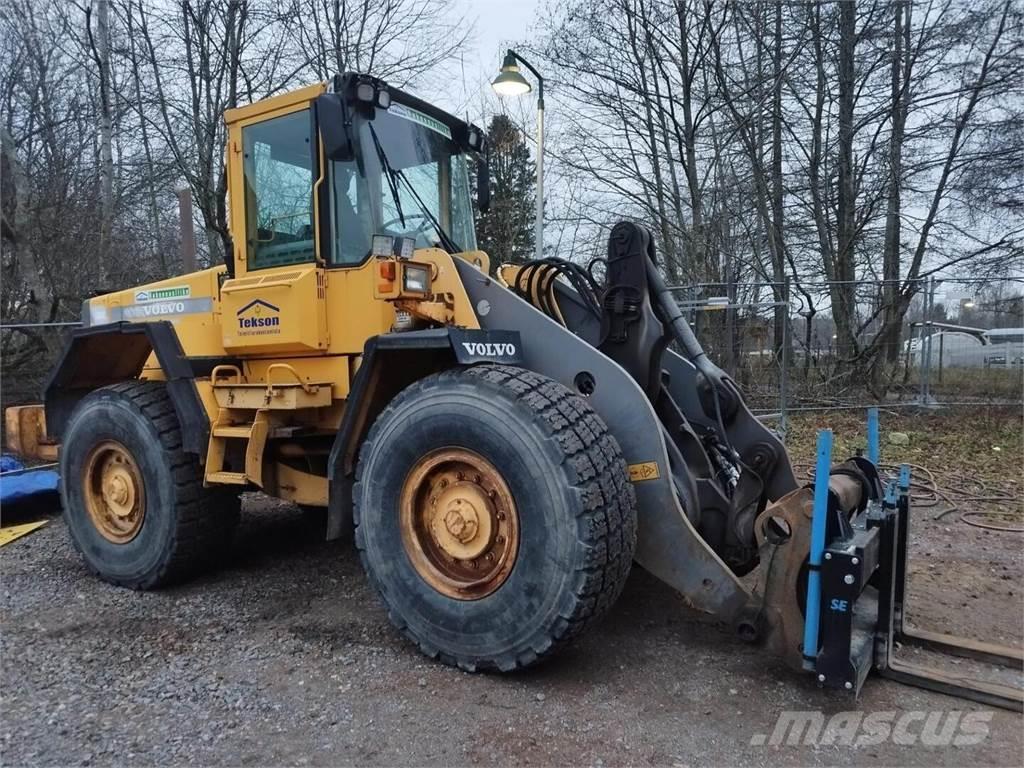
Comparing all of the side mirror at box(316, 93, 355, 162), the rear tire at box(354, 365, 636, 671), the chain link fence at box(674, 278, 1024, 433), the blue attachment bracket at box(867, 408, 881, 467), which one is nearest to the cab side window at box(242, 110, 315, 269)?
the side mirror at box(316, 93, 355, 162)

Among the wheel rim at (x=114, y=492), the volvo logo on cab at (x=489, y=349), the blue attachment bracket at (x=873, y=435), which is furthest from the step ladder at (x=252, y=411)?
the blue attachment bracket at (x=873, y=435)

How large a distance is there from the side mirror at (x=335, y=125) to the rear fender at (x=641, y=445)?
102 cm

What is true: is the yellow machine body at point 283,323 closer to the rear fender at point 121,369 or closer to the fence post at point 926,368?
the rear fender at point 121,369

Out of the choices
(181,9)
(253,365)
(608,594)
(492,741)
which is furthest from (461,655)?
(181,9)

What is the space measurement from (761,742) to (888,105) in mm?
12051

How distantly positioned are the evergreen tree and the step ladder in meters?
12.9

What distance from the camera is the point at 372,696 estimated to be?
299 cm

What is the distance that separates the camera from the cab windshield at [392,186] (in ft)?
12.8

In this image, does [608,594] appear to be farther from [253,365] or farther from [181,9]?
[181,9]

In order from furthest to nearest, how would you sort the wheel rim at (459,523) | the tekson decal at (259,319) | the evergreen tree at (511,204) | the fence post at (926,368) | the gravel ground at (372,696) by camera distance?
the evergreen tree at (511,204) → the fence post at (926,368) → the tekson decal at (259,319) → the wheel rim at (459,523) → the gravel ground at (372,696)

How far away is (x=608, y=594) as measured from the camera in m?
2.94

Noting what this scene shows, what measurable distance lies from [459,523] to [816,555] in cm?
147

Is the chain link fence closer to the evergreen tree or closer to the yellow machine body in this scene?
the yellow machine body

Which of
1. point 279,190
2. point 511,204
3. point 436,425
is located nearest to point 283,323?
point 279,190
